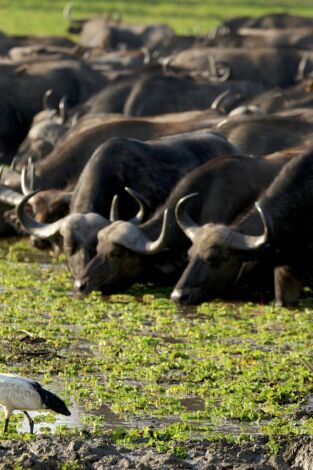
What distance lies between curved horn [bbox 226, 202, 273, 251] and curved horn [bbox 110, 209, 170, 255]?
70 centimetres

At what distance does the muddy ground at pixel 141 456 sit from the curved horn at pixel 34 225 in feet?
19.5

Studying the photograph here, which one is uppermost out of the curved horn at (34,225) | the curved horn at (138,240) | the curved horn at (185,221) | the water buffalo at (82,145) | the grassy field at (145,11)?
the curved horn at (185,221)

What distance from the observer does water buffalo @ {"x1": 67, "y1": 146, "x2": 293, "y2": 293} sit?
38.7ft

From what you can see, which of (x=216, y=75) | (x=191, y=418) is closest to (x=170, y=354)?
(x=191, y=418)

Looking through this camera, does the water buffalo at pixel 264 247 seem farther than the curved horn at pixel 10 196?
No

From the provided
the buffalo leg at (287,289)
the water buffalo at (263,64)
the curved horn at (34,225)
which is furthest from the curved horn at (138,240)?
the water buffalo at (263,64)

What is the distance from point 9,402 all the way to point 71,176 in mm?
8014

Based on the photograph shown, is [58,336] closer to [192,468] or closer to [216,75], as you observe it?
[192,468]

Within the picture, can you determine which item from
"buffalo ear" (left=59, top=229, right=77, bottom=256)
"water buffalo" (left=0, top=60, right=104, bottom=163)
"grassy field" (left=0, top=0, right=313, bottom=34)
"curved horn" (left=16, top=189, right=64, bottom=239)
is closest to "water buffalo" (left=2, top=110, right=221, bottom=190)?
"curved horn" (left=16, top=189, right=64, bottom=239)

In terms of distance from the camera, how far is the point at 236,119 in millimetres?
15727

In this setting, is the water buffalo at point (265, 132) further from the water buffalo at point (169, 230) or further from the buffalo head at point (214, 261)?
the buffalo head at point (214, 261)

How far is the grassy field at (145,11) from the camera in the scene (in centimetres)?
4897

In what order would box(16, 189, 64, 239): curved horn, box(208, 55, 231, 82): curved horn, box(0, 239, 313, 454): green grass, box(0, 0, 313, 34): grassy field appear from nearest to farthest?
box(0, 239, 313, 454): green grass → box(16, 189, 64, 239): curved horn → box(208, 55, 231, 82): curved horn → box(0, 0, 313, 34): grassy field

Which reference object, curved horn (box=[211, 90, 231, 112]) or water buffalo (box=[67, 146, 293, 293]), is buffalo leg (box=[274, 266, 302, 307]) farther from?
curved horn (box=[211, 90, 231, 112])
